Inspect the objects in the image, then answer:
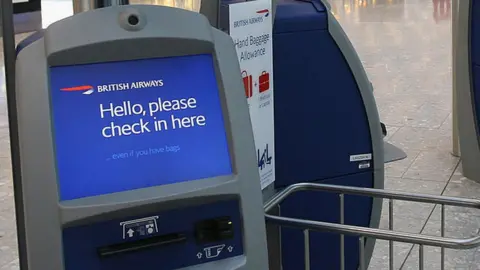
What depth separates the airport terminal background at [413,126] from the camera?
3.30 m

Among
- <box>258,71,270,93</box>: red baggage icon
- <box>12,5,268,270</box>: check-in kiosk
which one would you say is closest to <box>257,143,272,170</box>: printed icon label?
<box>258,71,270,93</box>: red baggage icon

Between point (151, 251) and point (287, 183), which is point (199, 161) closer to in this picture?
point (151, 251)

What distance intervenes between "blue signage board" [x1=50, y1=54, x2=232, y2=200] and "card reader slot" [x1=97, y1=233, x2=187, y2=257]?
9cm

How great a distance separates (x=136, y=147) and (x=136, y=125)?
0.04 meters

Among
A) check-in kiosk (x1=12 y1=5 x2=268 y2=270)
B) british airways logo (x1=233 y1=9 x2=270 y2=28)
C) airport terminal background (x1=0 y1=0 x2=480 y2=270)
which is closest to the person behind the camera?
check-in kiosk (x1=12 y1=5 x2=268 y2=270)

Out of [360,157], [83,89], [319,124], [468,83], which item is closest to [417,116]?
[468,83]

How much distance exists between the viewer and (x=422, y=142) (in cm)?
472

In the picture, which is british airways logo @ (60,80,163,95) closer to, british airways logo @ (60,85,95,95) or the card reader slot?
british airways logo @ (60,85,95,95)

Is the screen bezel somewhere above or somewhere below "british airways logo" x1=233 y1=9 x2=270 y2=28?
above

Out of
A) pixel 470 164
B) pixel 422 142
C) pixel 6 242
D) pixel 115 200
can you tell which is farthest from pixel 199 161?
pixel 422 142

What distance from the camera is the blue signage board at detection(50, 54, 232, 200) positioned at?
1.21 meters

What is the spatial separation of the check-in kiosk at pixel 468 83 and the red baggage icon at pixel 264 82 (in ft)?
6.73

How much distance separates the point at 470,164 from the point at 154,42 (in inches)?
123

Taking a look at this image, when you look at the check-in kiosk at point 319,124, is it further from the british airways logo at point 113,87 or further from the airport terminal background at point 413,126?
the british airways logo at point 113,87
